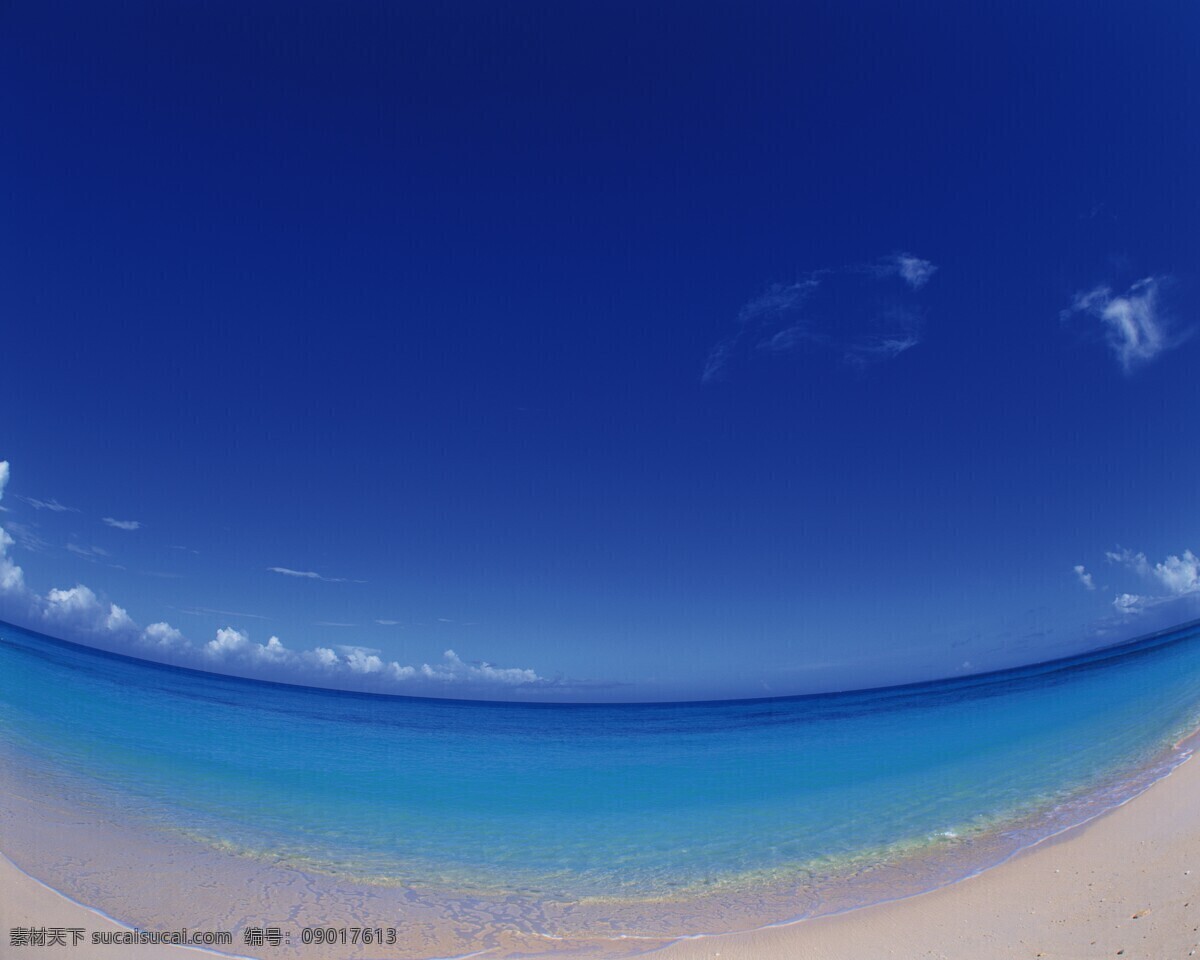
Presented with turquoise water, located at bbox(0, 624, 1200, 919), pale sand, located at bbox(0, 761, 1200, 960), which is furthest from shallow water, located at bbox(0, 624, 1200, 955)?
pale sand, located at bbox(0, 761, 1200, 960)

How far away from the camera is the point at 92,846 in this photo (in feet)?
29.0

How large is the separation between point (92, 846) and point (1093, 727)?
28.1 m

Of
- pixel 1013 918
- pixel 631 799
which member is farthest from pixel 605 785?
pixel 1013 918

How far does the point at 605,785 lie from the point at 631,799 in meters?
2.82

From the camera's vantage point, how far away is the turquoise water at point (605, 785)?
973 centimetres

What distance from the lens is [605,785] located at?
18.3m

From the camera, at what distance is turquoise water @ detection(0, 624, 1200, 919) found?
973cm

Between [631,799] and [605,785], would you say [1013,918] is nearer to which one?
[631,799]

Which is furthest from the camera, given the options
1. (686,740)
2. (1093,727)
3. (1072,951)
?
(686,740)

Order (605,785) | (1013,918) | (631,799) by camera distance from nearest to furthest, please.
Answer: (1013,918)
(631,799)
(605,785)

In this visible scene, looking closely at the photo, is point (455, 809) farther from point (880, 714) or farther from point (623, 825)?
point (880, 714)

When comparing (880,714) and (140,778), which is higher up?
(140,778)

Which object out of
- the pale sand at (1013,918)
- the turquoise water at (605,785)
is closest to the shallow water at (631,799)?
the turquoise water at (605,785)

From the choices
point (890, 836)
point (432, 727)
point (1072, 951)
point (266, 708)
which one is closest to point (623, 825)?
point (890, 836)
